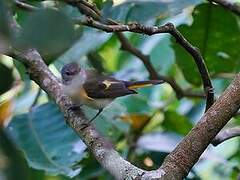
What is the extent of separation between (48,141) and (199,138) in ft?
2.23

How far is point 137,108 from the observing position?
160 cm

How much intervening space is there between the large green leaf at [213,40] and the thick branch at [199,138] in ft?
2.48

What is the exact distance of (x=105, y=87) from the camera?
4.66ft

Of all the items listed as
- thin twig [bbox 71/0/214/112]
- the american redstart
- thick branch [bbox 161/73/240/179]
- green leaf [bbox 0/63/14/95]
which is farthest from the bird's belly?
green leaf [bbox 0/63/14/95]

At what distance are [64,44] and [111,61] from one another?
1.69m

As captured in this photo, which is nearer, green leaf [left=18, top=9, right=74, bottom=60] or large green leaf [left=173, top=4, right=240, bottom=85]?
green leaf [left=18, top=9, right=74, bottom=60]

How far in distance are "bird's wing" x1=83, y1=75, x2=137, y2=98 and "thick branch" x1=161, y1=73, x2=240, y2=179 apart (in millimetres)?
658

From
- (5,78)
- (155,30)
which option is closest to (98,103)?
(155,30)

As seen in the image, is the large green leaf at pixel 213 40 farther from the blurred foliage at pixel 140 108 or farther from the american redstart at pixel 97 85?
the american redstart at pixel 97 85

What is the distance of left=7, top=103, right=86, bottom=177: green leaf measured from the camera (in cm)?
114

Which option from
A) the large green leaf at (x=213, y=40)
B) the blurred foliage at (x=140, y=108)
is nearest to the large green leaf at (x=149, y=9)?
the blurred foliage at (x=140, y=108)

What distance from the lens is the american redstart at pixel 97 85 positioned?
1.35 m

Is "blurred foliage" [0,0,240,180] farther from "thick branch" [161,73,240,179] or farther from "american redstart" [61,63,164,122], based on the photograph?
"thick branch" [161,73,240,179]

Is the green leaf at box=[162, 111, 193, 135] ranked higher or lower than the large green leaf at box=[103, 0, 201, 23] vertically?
lower
